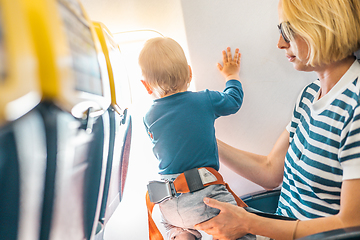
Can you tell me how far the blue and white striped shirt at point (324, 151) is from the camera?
2.24 ft

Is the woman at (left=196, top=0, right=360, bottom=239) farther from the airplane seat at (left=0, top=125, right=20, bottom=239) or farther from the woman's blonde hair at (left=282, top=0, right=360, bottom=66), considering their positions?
the airplane seat at (left=0, top=125, right=20, bottom=239)

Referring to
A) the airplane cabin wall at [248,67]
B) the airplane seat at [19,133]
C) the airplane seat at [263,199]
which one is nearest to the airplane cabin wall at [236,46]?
the airplane cabin wall at [248,67]

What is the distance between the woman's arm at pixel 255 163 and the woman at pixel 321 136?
0.63 ft

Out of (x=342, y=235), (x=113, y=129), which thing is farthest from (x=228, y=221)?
(x=113, y=129)

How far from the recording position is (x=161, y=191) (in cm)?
89

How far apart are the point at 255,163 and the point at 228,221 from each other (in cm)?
40

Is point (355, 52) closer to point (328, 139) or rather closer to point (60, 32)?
point (328, 139)

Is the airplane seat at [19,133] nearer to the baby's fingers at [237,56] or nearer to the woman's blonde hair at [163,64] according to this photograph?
the woman's blonde hair at [163,64]

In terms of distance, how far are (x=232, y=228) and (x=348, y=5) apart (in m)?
0.74

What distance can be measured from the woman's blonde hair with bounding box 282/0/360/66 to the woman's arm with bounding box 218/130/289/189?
19.1 inches

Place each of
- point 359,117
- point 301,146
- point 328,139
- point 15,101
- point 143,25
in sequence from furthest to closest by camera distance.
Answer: point 143,25, point 301,146, point 328,139, point 359,117, point 15,101

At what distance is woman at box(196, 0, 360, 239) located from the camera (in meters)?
0.69

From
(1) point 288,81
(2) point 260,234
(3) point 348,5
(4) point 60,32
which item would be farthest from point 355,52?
(4) point 60,32

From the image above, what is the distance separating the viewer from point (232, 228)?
84cm
